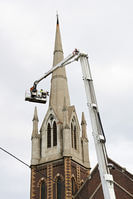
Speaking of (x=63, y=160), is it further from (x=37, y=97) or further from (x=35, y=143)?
(x=37, y=97)

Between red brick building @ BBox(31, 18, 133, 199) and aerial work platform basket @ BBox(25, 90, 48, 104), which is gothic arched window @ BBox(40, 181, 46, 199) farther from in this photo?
aerial work platform basket @ BBox(25, 90, 48, 104)

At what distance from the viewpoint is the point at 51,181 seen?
40.3m

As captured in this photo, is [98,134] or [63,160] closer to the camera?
[98,134]

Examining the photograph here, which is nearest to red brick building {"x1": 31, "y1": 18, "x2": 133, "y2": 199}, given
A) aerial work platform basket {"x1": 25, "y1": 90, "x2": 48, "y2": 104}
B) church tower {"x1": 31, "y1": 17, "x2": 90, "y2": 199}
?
church tower {"x1": 31, "y1": 17, "x2": 90, "y2": 199}

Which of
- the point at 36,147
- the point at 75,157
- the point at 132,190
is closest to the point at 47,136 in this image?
the point at 36,147

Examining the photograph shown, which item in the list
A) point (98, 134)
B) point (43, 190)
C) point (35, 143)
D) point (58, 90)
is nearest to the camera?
point (98, 134)

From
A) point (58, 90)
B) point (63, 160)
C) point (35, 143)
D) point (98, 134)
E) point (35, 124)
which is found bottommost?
point (98, 134)

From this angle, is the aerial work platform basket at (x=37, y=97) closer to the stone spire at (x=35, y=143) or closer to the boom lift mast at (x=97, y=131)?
the boom lift mast at (x=97, y=131)

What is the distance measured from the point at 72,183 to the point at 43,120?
9572mm

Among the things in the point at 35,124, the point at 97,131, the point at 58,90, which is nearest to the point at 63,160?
the point at 35,124

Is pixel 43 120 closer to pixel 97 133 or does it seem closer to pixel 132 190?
pixel 132 190

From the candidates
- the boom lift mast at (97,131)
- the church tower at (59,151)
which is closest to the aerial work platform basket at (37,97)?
the boom lift mast at (97,131)

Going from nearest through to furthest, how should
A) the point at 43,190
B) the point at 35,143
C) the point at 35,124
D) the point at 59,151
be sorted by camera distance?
the point at 43,190, the point at 59,151, the point at 35,143, the point at 35,124

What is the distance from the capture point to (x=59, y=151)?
42.2 meters
